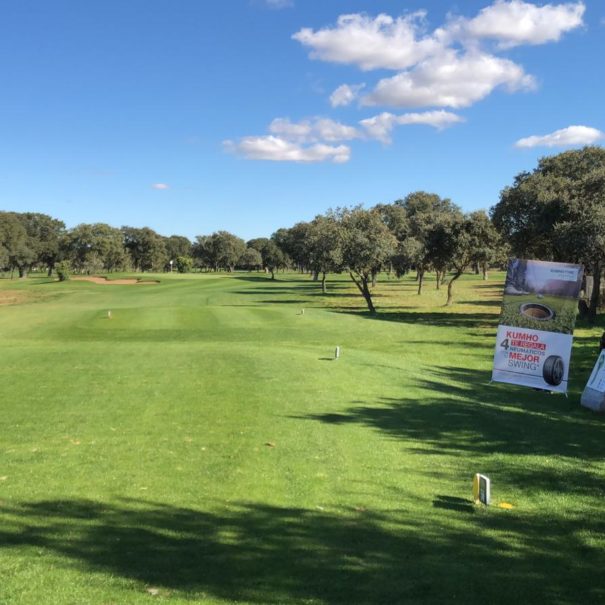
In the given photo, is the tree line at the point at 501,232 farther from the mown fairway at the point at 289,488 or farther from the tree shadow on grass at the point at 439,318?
the mown fairway at the point at 289,488

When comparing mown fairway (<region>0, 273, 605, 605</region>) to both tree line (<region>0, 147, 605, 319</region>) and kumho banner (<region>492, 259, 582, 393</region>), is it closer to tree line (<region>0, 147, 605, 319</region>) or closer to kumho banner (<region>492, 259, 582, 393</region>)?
kumho banner (<region>492, 259, 582, 393</region>)

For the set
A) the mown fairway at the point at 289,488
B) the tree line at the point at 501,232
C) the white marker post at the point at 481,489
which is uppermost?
the tree line at the point at 501,232

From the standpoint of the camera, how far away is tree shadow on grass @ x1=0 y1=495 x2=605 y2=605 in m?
4.60

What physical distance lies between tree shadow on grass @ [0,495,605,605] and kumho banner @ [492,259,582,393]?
791 cm

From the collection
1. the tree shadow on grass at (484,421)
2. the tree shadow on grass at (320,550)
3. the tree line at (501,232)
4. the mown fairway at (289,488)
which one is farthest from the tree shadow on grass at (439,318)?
the tree shadow on grass at (320,550)

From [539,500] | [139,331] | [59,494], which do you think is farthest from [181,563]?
[139,331]

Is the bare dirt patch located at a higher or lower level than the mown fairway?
lower

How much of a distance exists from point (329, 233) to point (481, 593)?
1452 inches

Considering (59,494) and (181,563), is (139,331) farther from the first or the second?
(181,563)

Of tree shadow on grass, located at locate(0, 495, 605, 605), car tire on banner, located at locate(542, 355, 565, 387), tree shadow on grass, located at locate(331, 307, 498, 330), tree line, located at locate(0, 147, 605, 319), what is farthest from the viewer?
tree shadow on grass, located at locate(331, 307, 498, 330)

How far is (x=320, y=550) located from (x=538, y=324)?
32.9 ft

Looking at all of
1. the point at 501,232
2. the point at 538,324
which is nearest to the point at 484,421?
the point at 538,324

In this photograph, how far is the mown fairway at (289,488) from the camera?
4746 mm

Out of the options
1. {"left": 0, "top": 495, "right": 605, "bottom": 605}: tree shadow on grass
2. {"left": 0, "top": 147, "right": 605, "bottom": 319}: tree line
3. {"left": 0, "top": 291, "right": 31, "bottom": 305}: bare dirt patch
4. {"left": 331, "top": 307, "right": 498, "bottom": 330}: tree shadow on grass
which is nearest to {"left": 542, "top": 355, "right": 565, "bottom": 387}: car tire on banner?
{"left": 0, "top": 495, "right": 605, "bottom": 605}: tree shadow on grass
